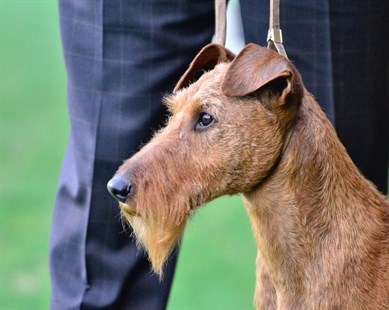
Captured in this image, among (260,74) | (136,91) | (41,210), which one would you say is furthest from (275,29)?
(41,210)

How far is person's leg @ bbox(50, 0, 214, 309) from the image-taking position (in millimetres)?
4023

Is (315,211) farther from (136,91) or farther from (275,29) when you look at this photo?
(136,91)

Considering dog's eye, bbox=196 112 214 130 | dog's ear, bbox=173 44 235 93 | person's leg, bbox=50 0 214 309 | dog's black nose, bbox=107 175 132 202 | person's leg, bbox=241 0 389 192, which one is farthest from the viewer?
person's leg, bbox=50 0 214 309

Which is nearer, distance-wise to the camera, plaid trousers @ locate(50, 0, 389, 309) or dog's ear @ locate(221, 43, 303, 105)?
dog's ear @ locate(221, 43, 303, 105)

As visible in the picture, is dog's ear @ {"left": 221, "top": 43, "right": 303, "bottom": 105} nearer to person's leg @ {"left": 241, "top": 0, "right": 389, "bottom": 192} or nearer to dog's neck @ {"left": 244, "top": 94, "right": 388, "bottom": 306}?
dog's neck @ {"left": 244, "top": 94, "right": 388, "bottom": 306}

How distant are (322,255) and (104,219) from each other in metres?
0.95

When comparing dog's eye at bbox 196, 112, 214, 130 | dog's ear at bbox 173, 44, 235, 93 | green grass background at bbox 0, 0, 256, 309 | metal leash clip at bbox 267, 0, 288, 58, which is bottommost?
green grass background at bbox 0, 0, 256, 309

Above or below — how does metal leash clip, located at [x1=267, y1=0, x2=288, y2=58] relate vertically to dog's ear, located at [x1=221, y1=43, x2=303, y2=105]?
above

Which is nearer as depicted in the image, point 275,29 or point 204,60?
point 275,29

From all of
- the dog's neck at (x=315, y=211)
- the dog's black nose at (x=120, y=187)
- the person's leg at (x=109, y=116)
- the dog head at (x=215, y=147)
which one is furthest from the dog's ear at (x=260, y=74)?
the person's leg at (x=109, y=116)

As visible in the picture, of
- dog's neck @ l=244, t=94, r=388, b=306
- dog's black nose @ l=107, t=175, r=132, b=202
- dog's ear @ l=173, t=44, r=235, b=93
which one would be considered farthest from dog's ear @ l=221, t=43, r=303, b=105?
dog's black nose @ l=107, t=175, r=132, b=202

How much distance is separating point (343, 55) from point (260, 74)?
1.91ft

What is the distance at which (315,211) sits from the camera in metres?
3.56

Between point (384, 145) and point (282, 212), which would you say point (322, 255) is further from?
point (384, 145)
